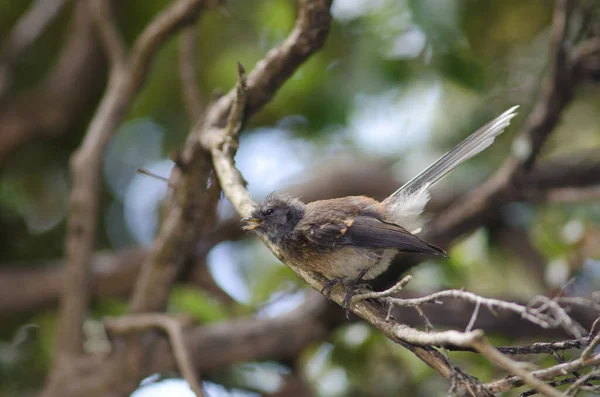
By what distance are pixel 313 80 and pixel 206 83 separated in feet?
4.33

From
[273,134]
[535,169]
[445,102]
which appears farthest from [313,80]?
[535,169]

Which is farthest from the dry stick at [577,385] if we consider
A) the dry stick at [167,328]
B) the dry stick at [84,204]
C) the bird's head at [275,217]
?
the dry stick at [84,204]

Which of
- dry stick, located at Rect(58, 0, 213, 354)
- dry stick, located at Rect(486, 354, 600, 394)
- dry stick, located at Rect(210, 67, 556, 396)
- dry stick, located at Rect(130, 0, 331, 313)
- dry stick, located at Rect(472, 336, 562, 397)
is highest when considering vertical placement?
dry stick, located at Rect(58, 0, 213, 354)

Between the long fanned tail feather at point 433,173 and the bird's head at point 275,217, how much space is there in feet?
1.43

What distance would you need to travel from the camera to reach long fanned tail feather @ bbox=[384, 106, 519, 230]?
99.3 inches

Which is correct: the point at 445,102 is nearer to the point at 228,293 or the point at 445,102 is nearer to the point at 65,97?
the point at 228,293

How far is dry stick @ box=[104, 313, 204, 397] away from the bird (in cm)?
93

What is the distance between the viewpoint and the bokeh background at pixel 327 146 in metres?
4.38

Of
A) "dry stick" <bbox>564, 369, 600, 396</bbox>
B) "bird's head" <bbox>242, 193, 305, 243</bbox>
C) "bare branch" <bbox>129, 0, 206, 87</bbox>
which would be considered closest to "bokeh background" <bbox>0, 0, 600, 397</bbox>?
"bare branch" <bbox>129, 0, 206, 87</bbox>

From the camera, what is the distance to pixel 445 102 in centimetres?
535

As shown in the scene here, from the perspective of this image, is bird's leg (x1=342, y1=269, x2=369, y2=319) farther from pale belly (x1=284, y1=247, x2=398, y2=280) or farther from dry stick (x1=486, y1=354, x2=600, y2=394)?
dry stick (x1=486, y1=354, x2=600, y2=394)

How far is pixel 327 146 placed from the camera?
5.76 metres

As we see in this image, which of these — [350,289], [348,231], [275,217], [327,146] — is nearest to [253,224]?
[275,217]

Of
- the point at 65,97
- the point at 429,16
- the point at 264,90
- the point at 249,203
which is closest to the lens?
the point at 249,203
